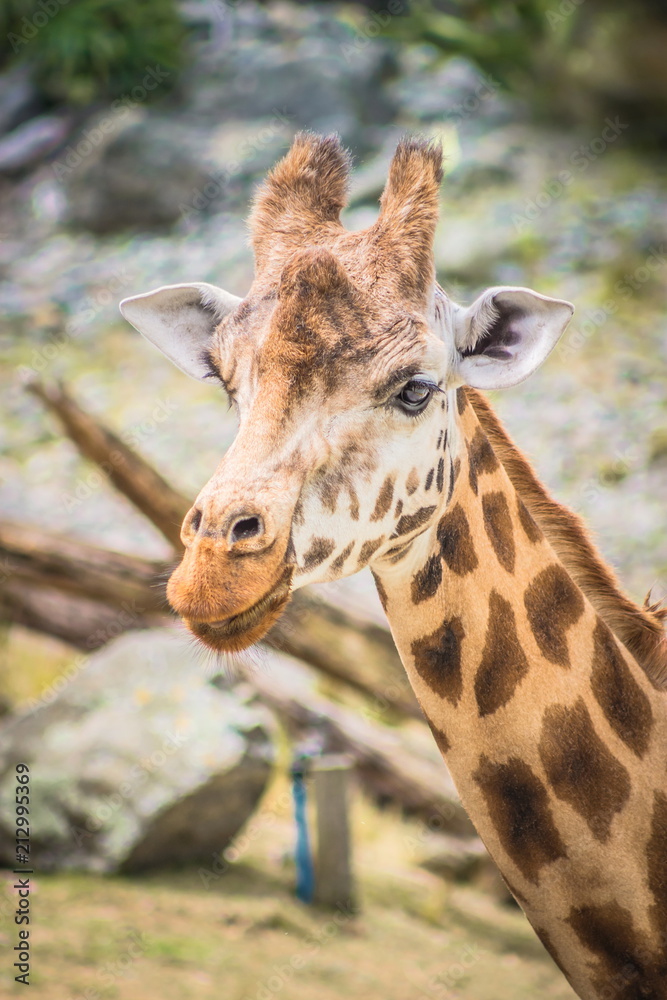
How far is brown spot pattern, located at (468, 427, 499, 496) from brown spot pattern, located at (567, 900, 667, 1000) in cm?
128

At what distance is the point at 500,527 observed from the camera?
2.89 metres

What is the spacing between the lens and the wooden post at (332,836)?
19.6ft

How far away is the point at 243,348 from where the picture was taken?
258cm

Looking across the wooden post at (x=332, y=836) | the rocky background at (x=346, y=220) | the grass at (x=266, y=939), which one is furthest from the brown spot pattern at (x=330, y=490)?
the rocky background at (x=346, y=220)

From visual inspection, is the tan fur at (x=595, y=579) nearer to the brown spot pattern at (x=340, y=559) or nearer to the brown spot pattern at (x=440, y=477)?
the brown spot pattern at (x=440, y=477)

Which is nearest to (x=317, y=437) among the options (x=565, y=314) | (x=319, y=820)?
(x=565, y=314)

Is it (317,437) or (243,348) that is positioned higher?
(243,348)

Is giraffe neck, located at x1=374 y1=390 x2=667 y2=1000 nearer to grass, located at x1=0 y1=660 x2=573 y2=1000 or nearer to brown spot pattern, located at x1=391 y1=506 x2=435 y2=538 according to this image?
brown spot pattern, located at x1=391 y1=506 x2=435 y2=538

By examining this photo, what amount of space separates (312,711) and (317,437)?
472cm

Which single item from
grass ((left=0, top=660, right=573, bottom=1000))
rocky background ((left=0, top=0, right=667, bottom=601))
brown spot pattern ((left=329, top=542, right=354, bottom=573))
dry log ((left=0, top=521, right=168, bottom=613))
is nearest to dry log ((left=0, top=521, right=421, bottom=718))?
dry log ((left=0, top=521, right=168, bottom=613))

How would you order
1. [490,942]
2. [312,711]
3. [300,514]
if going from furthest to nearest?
[312,711] < [490,942] < [300,514]

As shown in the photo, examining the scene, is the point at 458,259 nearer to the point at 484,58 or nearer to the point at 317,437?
the point at 484,58

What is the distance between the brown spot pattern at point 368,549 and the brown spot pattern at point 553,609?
1.81ft

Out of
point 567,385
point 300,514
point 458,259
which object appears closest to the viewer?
point 300,514
